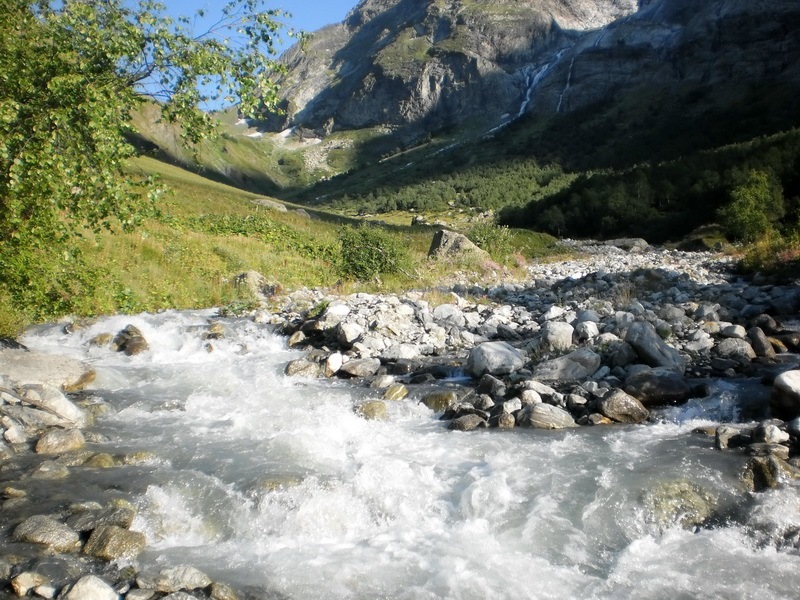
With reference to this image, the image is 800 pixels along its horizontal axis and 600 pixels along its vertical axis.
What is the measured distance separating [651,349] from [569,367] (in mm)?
1695

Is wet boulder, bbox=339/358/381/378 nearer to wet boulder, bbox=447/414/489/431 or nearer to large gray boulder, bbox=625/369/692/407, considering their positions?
wet boulder, bbox=447/414/489/431

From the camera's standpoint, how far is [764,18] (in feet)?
419

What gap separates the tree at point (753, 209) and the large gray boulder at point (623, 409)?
36450 mm

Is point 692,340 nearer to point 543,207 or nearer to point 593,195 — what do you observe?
point 593,195

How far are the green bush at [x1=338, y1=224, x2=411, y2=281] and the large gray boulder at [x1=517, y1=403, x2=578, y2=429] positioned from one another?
14863mm

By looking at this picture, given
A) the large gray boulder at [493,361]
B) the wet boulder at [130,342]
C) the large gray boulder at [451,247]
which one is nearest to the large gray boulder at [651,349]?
the large gray boulder at [493,361]

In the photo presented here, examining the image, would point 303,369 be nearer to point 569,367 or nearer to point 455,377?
point 455,377

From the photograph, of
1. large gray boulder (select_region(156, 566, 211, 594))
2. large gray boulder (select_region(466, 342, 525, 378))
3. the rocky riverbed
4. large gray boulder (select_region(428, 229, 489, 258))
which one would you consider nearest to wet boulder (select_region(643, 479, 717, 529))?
the rocky riverbed

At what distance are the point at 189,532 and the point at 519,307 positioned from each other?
45.6 ft

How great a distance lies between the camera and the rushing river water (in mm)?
5906

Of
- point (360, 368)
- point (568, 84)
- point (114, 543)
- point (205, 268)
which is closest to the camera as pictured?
point (114, 543)

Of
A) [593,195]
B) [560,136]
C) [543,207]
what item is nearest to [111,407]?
[593,195]

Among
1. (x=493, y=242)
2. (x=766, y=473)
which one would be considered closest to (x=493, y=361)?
(x=766, y=473)

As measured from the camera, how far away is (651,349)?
11.6 meters
